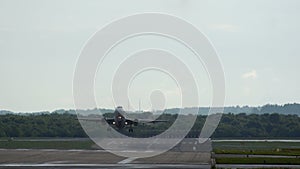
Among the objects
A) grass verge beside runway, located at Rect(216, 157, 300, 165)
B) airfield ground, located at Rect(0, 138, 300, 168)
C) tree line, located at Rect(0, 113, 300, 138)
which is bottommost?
grass verge beside runway, located at Rect(216, 157, 300, 165)

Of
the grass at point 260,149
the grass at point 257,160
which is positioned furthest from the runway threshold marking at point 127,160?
the grass at point 260,149

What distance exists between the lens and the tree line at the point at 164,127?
12988cm

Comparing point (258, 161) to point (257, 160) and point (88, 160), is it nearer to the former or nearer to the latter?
point (257, 160)

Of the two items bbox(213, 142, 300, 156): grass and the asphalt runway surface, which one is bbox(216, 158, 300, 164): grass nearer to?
the asphalt runway surface

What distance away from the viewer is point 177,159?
70.3m

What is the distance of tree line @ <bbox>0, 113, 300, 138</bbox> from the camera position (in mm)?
129875

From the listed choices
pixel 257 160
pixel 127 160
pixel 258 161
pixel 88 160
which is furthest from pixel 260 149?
pixel 88 160

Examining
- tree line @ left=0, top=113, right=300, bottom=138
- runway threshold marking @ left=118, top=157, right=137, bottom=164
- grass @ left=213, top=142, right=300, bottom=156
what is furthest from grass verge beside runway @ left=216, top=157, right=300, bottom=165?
tree line @ left=0, top=113, right=300, bottom=138

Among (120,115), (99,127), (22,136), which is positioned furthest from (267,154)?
(22,136)

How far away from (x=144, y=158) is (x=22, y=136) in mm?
63858

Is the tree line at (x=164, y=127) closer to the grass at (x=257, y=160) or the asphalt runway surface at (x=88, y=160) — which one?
the asphalt runway surface at (x=88, y=160)

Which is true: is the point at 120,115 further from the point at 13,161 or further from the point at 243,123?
the point at 243,123

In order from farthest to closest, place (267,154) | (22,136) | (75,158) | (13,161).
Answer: (22,136) < (267,154) < (75,158) < (13,161)

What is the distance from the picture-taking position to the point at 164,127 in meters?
134
